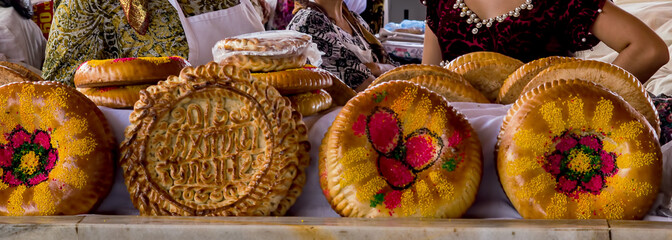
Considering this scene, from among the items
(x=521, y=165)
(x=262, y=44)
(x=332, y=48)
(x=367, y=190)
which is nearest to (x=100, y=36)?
(x=332, y=48)

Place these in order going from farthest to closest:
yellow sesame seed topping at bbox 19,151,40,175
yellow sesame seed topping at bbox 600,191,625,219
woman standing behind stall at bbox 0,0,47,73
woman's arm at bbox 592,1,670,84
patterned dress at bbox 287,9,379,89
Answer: woman standing behind stall at bbox 0,0,47,73, patterned dress at bbox 287,9,379,89, woman's arm at bbox 592,1,670,84, yellow sesame seed topping at bbox 19,151,40,175, yellow sesame seed topping at bbox 600,191,625,219

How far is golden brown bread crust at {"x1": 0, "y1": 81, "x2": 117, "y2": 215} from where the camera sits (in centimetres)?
88

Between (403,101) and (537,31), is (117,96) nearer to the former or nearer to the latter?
(403,101)

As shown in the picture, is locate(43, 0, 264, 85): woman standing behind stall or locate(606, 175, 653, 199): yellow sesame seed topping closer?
locate(606, 175, 653, 199): yellow sesame seed topping

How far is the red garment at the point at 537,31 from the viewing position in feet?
5.19

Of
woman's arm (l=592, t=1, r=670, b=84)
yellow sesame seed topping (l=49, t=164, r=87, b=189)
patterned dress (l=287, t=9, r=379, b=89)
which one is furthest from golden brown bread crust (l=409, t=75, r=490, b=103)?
patterned dress (l=287, t=9, r=379, b=89)

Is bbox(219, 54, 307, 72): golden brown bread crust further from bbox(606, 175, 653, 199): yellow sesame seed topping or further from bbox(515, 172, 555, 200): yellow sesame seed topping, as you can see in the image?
bbox(606, 175, 653, 199): yellow sesame seed topping

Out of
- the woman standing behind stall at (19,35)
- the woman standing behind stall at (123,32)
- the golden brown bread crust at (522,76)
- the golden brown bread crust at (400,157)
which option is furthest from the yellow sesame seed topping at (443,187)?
the woman standing behind stall at (19,35)

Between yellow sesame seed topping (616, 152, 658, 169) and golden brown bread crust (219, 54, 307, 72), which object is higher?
golden brown bread crust (219, 54, 307, 72)

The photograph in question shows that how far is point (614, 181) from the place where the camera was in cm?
80

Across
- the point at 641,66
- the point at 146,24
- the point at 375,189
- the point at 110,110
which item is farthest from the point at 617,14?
the point at 146,24

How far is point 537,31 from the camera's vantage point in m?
1.62

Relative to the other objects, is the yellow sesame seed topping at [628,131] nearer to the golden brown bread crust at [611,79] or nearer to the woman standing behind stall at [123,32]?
the golden brown bread crust at [611,79]

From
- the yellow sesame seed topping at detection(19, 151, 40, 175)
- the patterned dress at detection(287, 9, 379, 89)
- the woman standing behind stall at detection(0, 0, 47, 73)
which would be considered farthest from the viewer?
the woman standing behind stall at detection(0, 0, 47, 73)
